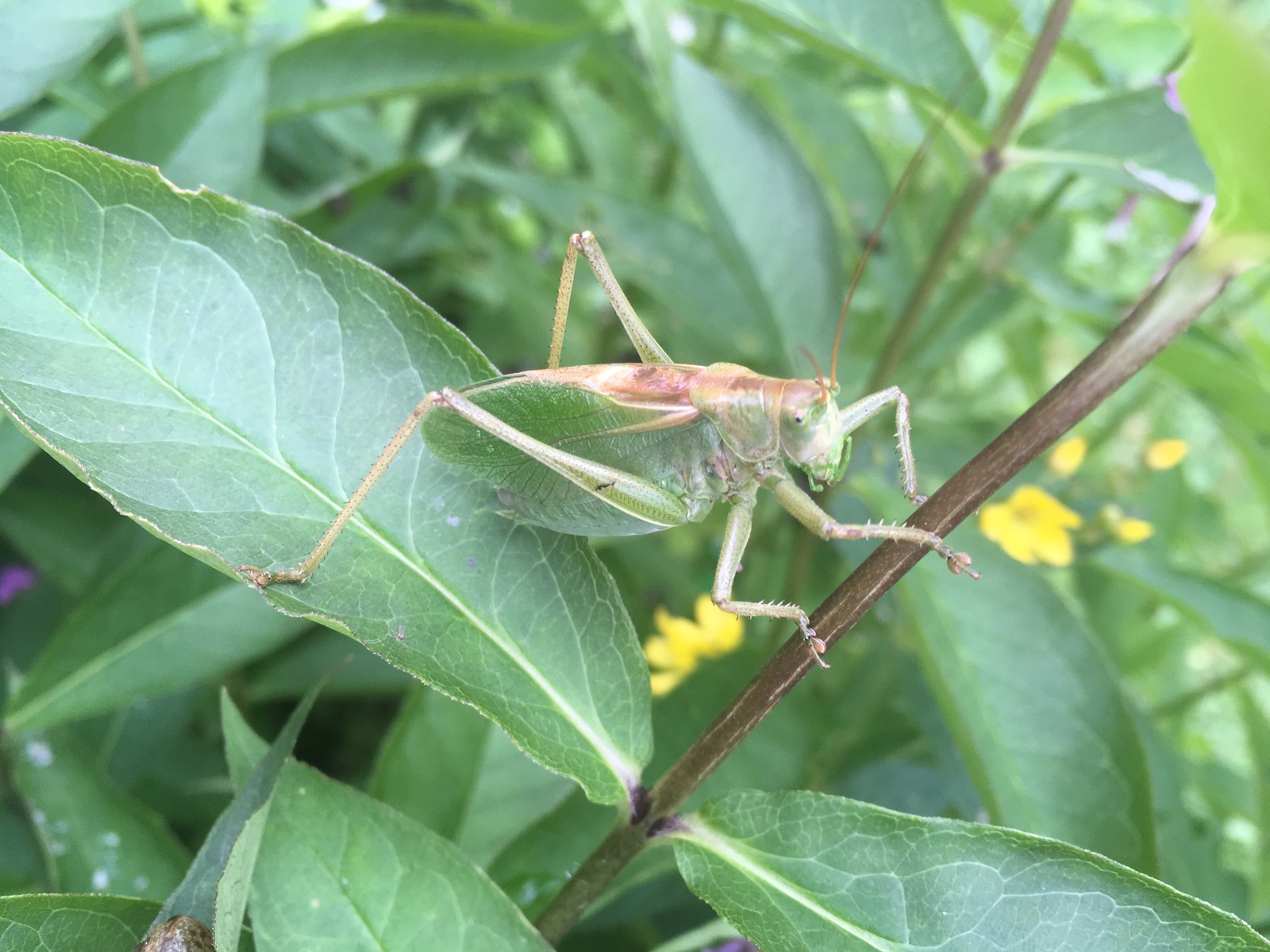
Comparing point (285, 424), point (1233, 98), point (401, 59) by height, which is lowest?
point (285, 424)

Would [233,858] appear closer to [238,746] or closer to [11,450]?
[238,746]

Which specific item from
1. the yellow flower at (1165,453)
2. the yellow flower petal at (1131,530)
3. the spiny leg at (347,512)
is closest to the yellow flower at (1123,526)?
the yellow flower petal at (1131,530)

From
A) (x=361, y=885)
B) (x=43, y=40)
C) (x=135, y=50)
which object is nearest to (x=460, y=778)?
(x=361, y=885)

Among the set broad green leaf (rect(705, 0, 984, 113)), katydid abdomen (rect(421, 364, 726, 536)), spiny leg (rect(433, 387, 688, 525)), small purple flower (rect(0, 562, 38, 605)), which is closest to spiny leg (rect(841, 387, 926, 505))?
katydid abdomen (rect(421, 364, 726, 536))

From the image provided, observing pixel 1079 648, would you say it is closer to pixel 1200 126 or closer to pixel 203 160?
pixel 1200 126

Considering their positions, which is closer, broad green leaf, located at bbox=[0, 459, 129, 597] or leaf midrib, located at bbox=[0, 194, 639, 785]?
leaf midrib, located at bbox=[0, 194, 639, 785]

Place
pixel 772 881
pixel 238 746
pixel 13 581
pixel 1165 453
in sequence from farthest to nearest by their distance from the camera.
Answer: pixel 1165 453 < pixel 13 581 < pixel 238 746 < pixel 772 881

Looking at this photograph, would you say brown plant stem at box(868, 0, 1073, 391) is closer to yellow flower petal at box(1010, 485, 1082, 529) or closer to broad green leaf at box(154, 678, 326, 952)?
yellow flower petal at box(1010, 485, 1082, 529)
